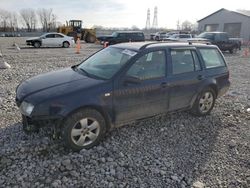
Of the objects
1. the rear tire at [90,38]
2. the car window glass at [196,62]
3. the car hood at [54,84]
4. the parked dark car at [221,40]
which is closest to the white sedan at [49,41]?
the rear tire at [90,38]

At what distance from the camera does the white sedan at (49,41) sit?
22016mm

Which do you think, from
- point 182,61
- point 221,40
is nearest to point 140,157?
point 182,61

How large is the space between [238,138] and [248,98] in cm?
300

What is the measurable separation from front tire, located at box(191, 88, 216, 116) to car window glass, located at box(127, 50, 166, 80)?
1311 millimetres

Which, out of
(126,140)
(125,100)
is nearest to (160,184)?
(126,140)

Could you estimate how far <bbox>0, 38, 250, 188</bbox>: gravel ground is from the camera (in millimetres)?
3193

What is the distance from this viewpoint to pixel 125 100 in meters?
3.98

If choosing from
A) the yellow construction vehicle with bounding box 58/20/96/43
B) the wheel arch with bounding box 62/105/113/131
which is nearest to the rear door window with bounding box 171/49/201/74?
the wheel arch with bounding box 62/105/113/131

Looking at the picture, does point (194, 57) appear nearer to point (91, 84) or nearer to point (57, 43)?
point (91, 84)

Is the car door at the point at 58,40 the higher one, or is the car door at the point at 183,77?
the car door at the point at 58,40

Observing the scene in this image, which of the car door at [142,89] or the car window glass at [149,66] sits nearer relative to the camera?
the car door at [142,89]

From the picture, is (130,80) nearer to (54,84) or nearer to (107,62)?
(107,62)

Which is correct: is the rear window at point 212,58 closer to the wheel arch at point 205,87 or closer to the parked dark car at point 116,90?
the parked dark car at point 116,90

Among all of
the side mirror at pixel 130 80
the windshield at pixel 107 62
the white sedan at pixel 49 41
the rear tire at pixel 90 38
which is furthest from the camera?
the rear tire at pixel 90 38
